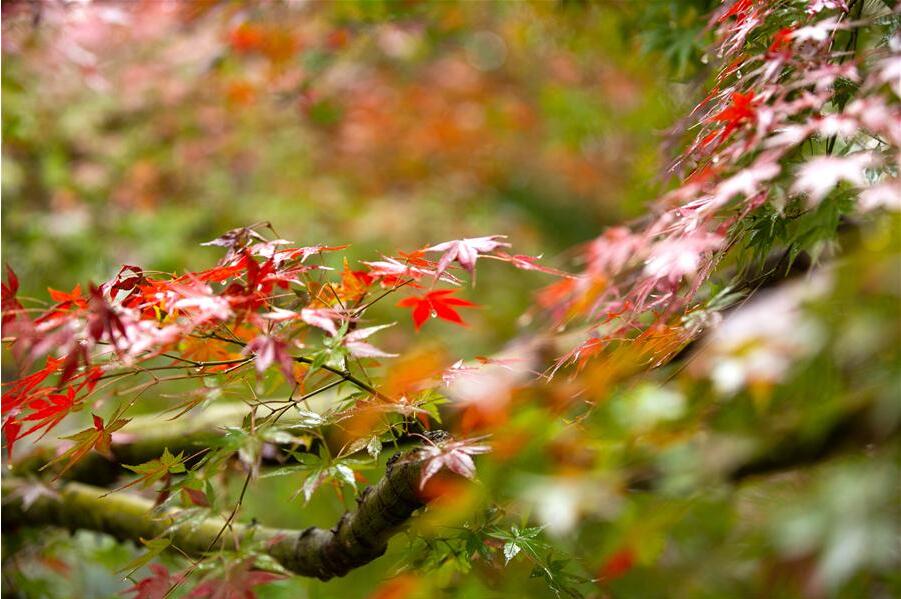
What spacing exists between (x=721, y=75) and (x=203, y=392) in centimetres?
78

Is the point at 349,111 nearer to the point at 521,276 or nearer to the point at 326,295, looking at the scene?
the point at 521,276

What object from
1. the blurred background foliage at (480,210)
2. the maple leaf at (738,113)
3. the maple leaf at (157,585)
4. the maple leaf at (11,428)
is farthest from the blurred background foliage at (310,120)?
the maple leaf at (157,585)

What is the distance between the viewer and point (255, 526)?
A: 116 centimetres

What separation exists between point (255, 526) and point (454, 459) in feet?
1.52

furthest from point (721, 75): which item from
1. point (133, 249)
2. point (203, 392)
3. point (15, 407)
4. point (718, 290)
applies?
point (133, 249)

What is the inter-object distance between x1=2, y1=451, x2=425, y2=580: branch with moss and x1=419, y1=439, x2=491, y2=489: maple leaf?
0.03 meters

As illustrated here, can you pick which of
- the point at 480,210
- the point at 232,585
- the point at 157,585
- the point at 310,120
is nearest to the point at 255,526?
the point at 157,585

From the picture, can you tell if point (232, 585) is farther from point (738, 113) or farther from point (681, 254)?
point (738, 113)

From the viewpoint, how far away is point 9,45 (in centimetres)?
231

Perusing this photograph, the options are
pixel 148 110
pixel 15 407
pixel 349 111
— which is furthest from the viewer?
pixel 349 111

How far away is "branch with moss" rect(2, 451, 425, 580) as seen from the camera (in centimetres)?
94

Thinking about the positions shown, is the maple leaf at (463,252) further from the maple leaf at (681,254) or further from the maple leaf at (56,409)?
the maple leaf at (56,409)

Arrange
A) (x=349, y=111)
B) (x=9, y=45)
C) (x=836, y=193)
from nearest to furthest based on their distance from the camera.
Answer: (x=836, y=193)
(x=9, y=45)
(x=349, y=111)

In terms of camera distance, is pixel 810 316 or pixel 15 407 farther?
pixel 15 407
